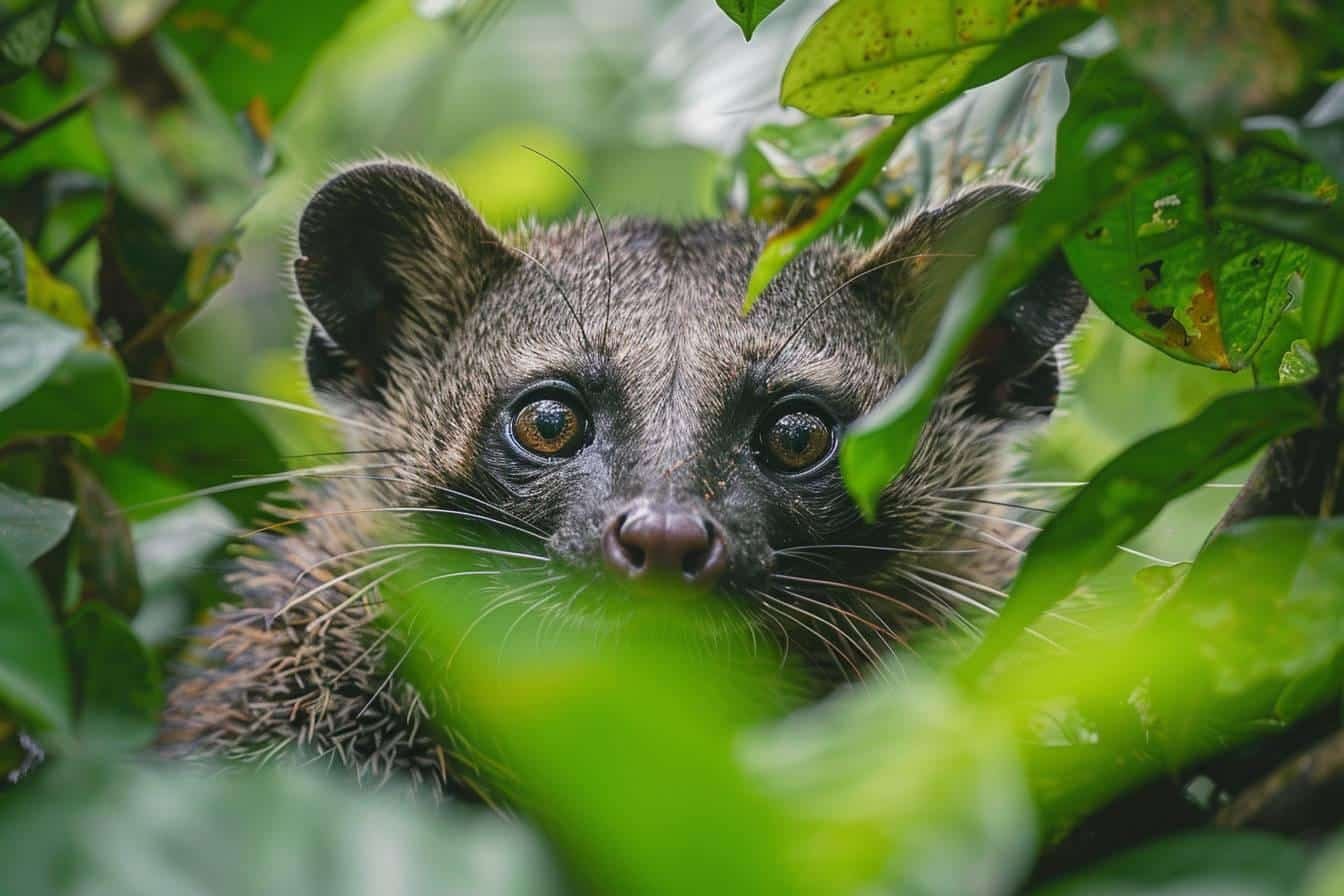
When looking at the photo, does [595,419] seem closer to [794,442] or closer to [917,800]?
[794,442]

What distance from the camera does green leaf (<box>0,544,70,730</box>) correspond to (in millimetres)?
1139

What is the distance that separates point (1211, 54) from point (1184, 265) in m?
0.53

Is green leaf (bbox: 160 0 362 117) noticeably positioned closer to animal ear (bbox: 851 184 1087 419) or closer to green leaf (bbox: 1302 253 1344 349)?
animal ear (bbox: 851 184 1087 419)

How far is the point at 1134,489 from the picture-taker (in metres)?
1.34

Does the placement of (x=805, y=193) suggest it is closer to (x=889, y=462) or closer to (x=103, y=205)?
(x=103, y=205)

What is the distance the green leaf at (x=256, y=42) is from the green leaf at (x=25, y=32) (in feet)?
1.46

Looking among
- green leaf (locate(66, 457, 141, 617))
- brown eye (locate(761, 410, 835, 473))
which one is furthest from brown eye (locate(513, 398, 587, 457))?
green leaf (locate(66, 457, 141, 617))

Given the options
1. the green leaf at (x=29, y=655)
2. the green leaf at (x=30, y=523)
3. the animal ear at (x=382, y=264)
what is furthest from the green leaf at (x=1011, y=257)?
the animal ear at (x=382, y=264)

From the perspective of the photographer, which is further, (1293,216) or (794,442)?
(794,442)

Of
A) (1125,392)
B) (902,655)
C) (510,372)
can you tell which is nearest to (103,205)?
(510,372)

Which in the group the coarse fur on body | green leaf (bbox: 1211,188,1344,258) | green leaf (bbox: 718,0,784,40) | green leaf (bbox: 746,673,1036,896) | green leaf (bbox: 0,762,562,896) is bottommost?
the coarse fur on body

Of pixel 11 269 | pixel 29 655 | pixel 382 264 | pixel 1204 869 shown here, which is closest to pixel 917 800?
pixel 1204 869

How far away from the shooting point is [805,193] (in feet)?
9.72

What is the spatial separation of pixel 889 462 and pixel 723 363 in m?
1.47
